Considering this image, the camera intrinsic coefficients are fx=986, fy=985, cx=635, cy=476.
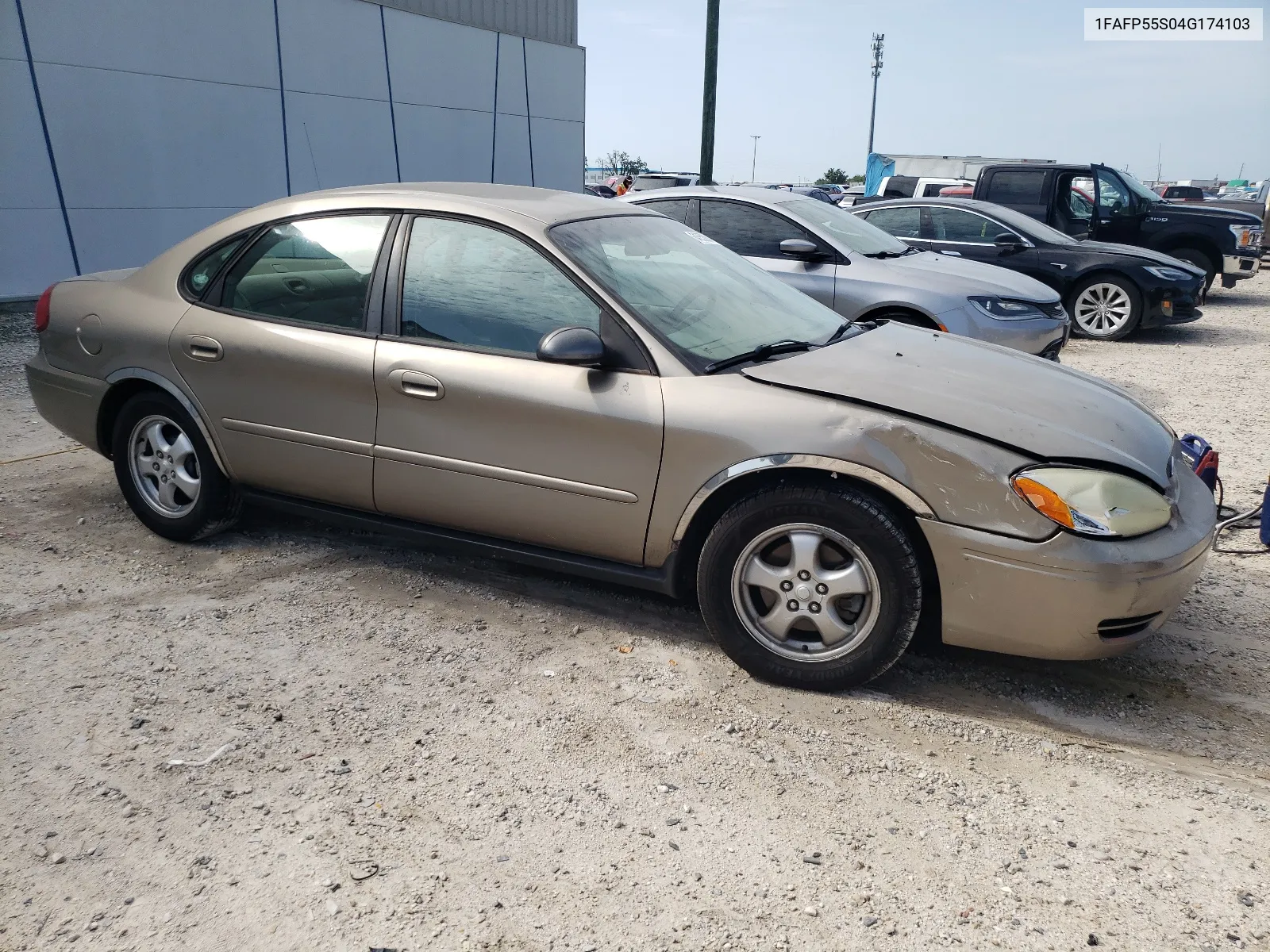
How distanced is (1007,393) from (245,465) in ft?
9.99

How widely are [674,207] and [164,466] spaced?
4627mm

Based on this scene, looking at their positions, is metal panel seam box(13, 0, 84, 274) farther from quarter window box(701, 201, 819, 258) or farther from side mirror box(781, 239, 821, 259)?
side mirror box(781, 239, 821, 259)

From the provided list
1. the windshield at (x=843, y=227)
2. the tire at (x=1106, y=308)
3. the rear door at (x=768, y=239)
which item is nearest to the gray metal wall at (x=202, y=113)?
the rear door at (x=768, y=239)

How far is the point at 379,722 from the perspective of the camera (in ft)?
10.1

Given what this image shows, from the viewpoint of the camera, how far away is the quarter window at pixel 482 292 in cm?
356

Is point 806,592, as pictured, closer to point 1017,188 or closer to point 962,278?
point 962,278

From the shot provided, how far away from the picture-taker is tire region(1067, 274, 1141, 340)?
10.9m

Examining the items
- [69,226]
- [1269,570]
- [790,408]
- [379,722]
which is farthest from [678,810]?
[69,226]

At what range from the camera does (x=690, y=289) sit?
3.83 m

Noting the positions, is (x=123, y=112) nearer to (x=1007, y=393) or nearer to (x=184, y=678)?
(x=184, y=678)

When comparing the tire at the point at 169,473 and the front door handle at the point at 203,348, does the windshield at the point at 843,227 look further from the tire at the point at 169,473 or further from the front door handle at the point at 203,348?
the tire at the point at 169,473

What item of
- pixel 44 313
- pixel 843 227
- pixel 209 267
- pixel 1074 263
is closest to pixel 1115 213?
pixel 1074 263

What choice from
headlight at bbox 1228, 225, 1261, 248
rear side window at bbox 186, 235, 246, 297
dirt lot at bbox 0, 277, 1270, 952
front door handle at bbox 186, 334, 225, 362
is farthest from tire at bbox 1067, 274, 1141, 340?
front door handle at bbox 186, 334, 225, 362

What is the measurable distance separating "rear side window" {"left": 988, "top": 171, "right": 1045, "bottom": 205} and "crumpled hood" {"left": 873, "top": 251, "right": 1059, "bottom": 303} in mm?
5599
